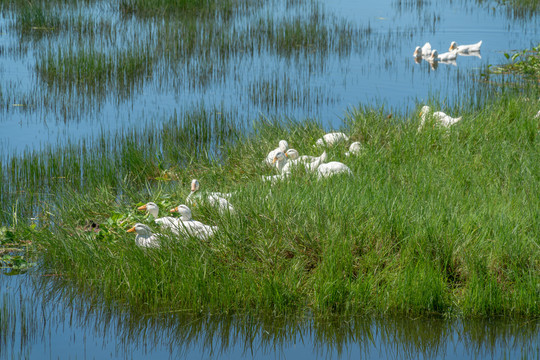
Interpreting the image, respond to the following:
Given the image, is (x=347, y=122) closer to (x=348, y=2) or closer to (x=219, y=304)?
(x=219, y=304)

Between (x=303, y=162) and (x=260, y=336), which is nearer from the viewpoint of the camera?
(x=260, y=336)

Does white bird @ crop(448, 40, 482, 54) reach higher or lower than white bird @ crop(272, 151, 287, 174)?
higher

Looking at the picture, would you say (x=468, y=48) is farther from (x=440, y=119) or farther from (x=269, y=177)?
(x=269, y=177)

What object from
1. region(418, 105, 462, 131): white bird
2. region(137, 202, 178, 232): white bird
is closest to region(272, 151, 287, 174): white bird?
region(137, 202, 178, 232): white bird

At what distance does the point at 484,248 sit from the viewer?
5.01 m

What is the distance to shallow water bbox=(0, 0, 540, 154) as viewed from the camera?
1077 centimetres

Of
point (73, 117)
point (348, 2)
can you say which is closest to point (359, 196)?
point (73, 117)

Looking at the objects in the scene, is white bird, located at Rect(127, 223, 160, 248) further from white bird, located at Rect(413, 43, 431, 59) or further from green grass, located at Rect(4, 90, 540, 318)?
white bird, located at Rect(413, 43, 431, 59)

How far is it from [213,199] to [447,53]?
1071 cm

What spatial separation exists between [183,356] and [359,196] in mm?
2170

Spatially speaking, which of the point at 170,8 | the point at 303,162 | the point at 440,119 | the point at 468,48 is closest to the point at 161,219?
the point at 303,162

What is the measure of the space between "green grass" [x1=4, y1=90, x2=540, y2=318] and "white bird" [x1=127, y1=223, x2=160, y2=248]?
9 cm

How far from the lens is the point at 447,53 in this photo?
15125mm

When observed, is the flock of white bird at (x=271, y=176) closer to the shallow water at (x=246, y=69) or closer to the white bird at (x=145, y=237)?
the white bird at (x=145, y=237)
